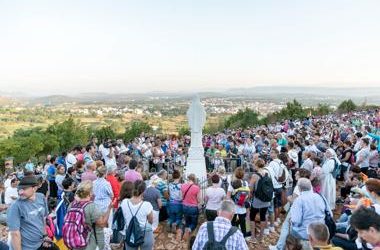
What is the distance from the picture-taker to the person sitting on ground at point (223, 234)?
11.3 ft

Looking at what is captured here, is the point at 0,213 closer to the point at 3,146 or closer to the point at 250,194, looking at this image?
the point at 250,194

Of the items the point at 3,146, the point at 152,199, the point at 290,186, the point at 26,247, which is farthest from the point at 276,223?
the point at 3,146

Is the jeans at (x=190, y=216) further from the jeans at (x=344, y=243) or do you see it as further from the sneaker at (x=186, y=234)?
the jeans at (x=344, y=243)

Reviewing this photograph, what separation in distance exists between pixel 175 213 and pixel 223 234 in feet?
12.0

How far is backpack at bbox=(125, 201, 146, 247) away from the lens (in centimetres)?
449

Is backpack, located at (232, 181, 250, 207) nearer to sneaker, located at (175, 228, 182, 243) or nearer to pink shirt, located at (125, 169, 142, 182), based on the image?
sneaker, located at (175, 228, 182, 243)

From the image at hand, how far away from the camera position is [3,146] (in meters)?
37.6

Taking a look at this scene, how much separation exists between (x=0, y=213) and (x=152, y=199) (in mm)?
2848

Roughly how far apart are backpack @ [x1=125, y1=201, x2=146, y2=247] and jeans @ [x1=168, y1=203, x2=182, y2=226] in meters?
2.26

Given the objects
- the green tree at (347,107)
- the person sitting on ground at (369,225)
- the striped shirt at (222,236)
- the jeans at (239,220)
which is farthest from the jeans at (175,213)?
the green tree at (347,107)

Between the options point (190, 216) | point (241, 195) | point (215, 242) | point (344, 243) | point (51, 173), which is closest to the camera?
point (215, 242)

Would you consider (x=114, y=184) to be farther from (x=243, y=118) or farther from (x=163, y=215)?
(x=243, y=118)

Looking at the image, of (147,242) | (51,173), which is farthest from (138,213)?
(51,173)

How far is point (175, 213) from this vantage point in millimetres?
7012
